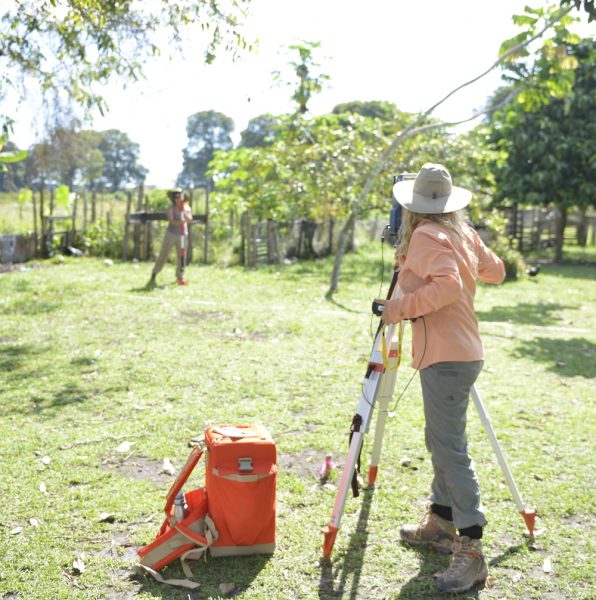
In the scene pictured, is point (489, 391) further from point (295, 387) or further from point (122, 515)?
point (122, 515)

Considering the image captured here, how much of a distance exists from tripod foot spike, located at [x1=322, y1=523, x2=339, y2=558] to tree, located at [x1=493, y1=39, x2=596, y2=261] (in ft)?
65.4

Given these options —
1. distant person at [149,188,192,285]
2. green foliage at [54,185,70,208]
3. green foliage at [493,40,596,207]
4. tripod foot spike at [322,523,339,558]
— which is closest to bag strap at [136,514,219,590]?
tripod foot spike at [322,523,339,558]

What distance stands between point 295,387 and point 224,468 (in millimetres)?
3529

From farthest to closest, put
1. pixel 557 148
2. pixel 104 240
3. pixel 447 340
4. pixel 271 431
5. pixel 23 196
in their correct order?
pixel 557 148 < pixel 23 196 < pixel 104 240 < pixel 271 431 < pixel 447 340

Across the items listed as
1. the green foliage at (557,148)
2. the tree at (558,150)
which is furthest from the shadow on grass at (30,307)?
the tree at (558,150)

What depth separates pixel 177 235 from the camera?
47.2 ft

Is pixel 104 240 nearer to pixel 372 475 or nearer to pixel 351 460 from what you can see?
pixel 372 475

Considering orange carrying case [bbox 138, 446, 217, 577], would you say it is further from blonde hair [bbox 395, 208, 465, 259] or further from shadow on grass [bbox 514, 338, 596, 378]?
shadow on grass [bbox 514, 338, 596, 378]

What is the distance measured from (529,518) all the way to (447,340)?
4.65 feet

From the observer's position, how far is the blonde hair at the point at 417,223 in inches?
139

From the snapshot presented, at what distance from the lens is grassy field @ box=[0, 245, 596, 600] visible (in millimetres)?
3740

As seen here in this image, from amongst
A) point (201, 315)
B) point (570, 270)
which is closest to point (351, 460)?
point (201, 315)

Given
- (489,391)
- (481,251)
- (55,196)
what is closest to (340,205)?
(55,196)

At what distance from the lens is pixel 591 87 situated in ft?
74.4
